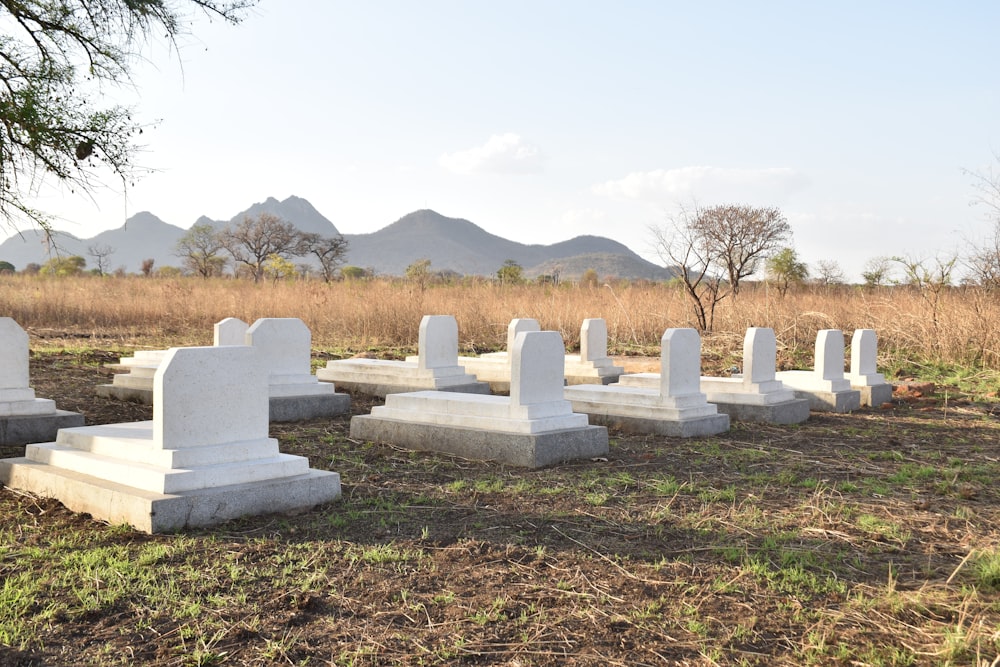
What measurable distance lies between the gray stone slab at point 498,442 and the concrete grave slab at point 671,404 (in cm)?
122

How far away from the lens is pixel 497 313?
16.1 m

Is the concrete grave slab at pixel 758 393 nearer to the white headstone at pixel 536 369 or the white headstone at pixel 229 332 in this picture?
the white headstone at pixel 536 369

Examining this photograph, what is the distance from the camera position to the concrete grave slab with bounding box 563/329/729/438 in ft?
25.0

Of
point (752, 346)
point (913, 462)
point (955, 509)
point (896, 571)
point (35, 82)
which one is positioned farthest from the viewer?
point (752, 346)

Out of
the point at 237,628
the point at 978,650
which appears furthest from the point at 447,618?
the point at 978,650

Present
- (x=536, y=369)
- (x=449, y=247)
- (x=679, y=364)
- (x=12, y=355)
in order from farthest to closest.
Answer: (x=449, y=247) → (x=679, y=364) → (x=12, y=355) → (x=536, y=369)

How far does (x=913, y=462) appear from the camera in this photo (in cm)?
646

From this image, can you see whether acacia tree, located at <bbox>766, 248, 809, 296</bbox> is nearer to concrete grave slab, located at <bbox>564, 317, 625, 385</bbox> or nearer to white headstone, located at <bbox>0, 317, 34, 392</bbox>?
concrete grave slab, located at <bbox>564, 317, 625, 385</bbox>

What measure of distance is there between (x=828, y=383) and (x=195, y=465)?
7383 millimetres

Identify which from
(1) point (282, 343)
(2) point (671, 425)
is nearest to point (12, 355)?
(1) point (282, 343)

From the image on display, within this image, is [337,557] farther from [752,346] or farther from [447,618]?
[752,346]

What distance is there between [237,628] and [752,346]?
681cm

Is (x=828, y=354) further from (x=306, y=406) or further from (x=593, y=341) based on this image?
(x=306, y=406)

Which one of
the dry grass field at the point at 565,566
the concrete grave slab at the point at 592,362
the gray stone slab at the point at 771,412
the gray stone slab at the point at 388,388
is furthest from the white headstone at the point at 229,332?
the gray stone slab at the point at 771,412
